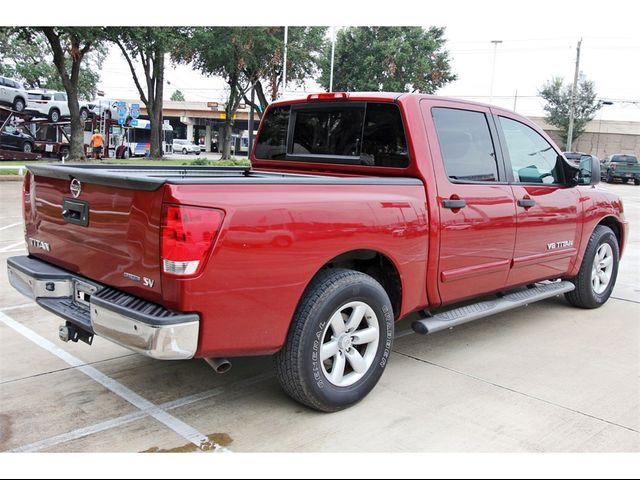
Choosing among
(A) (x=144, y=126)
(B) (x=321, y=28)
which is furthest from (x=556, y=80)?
(A) (x=144, y=126)

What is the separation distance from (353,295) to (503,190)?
1844mm

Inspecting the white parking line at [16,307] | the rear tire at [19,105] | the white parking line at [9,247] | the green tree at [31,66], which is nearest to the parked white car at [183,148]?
the green tree at [31,66]

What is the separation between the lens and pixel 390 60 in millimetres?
36500

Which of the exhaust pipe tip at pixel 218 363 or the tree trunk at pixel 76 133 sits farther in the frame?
the tree trunk at pixel 76 133

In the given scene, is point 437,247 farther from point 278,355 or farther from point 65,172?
point 65,172

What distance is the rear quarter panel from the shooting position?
2871 millimetres

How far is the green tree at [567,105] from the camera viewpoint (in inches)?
1950

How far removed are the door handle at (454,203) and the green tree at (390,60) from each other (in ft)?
110

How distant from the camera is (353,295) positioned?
348 cm

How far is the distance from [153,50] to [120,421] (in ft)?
73.8

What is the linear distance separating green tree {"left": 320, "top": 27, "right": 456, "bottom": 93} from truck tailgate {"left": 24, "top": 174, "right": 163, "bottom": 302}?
33.9 meters

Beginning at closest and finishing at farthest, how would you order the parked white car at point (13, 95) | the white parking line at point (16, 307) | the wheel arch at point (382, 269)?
the wheel arch at point (382, 269) < the white parking line at point (16, 307) < the parked white car at point (13, 95)

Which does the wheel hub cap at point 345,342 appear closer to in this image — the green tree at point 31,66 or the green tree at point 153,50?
the green tree at point 153,50

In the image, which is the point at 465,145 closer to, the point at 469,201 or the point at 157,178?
the point at 469,201
